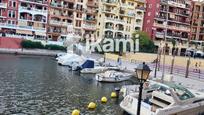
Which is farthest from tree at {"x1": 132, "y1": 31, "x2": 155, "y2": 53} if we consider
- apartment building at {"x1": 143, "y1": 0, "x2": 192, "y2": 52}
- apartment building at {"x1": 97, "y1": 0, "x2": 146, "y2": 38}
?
apartment building at {"x1": 97, "y1": 0, "x2": 146, "y2": 38}

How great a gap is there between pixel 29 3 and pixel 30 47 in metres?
13.3

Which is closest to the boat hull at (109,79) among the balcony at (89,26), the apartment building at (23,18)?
the apartment building at (23,18)

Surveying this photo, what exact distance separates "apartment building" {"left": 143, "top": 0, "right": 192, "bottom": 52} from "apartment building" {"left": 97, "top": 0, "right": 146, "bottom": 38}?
8.79 feet

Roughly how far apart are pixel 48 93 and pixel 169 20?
7413cm

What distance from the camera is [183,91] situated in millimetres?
25047

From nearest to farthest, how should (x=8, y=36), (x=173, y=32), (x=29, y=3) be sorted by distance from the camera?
(x=8, y=36) → (x=29, y=3) → (x=173, y=32)

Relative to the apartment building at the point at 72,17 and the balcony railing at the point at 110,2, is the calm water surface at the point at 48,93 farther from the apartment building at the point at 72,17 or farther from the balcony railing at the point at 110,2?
the balcony railing at the point at 110,2

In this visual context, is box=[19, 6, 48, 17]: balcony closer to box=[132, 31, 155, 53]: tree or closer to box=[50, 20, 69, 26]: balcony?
box=[50, 20, 69, 26]: balcony

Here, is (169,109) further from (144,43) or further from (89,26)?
(89,26)

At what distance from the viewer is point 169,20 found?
10194 cm

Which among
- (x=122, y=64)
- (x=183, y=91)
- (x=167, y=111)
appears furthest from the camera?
(x=122, y=64)

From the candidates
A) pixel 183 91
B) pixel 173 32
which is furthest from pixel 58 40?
A: pixel 183 91

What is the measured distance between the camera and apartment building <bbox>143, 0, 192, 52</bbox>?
3866 inches

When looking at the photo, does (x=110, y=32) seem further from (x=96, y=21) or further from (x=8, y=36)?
(x=8, y=36)
